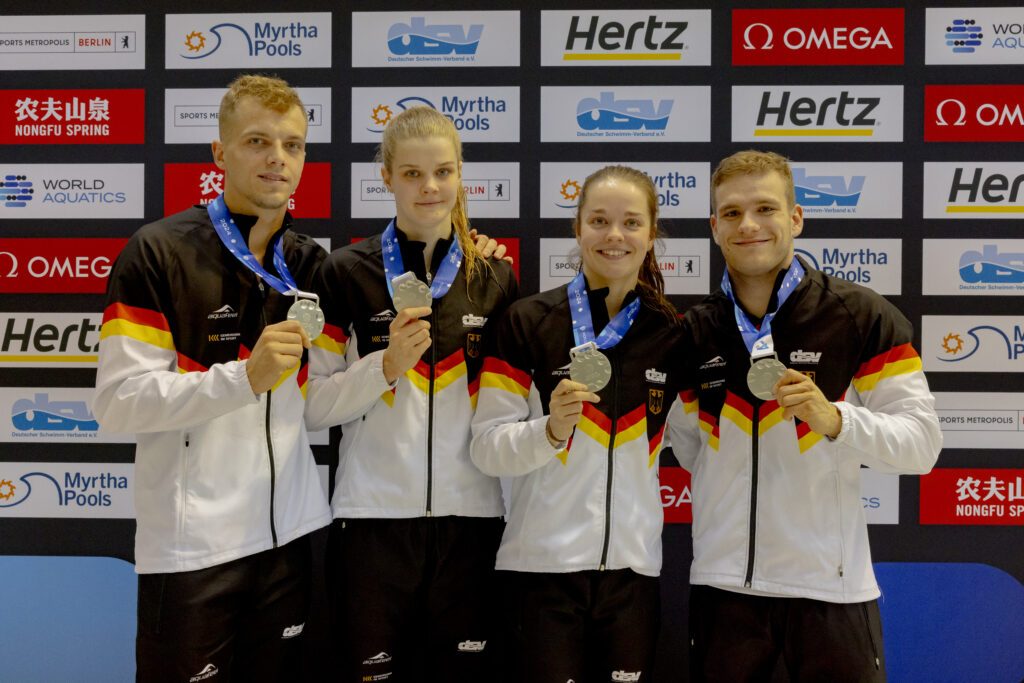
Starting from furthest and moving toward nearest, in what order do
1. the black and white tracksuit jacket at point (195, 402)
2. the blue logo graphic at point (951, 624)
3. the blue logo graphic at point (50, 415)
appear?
the blue logo graphic at point (50, 415) < the blue logo graphic at point (951, 624) < the black and white tracksuit jacket at point (195, 402)

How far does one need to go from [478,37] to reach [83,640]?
355 centimetres

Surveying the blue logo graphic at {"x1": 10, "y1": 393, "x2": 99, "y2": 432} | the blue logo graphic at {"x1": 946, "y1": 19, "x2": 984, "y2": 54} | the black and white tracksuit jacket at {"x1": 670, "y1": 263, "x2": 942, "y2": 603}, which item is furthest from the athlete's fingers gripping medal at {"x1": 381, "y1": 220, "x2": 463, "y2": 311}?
the blue logo graphic at {"x1": 946, "y1": 19, "x2": 984, "y2": 54}

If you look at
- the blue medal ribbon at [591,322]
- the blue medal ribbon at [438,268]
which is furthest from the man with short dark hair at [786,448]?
the blue medal ribbon at [438,268]

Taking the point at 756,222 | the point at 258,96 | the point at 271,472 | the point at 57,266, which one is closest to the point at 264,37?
the point at 258,96

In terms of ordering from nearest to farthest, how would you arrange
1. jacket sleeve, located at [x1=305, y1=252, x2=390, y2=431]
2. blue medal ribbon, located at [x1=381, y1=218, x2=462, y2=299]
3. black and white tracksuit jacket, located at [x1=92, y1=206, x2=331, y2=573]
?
black and white tracksuit jacket, located at [x1=92, y1=206, x2=331, y2=573], jacket sleeve, located at [x1=305, y1=252, x2=390, y2=431], blue medal ribbon, located at [x1=381, y1=218, x2=462, y2=299]

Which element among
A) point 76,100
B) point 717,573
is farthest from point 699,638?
point 76,100

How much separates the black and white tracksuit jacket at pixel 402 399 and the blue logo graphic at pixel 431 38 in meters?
1.32

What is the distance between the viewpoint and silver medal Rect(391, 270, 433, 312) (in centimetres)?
279

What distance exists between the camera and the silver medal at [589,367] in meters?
2.68

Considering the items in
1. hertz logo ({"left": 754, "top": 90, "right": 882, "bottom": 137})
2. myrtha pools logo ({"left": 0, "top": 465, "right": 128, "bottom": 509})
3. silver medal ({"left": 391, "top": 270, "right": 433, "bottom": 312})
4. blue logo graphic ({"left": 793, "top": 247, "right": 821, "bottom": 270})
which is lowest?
myrtha pools logo ({"left": 0, "top": 465, "right": 128, "bottom": 509})

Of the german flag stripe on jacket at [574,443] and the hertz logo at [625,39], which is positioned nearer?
the german flag stripe on jacket at [574,443]

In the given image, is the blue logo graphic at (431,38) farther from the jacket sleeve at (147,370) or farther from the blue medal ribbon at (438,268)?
the jacket sleeve at (147,370)

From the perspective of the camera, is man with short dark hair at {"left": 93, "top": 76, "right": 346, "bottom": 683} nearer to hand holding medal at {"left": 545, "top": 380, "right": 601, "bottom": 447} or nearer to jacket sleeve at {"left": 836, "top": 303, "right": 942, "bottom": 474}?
hand holding medal at {"left": 545, "top": 380, "right": 601, "bottom": 447}

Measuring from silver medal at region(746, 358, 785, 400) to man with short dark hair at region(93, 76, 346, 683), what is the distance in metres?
1.51
